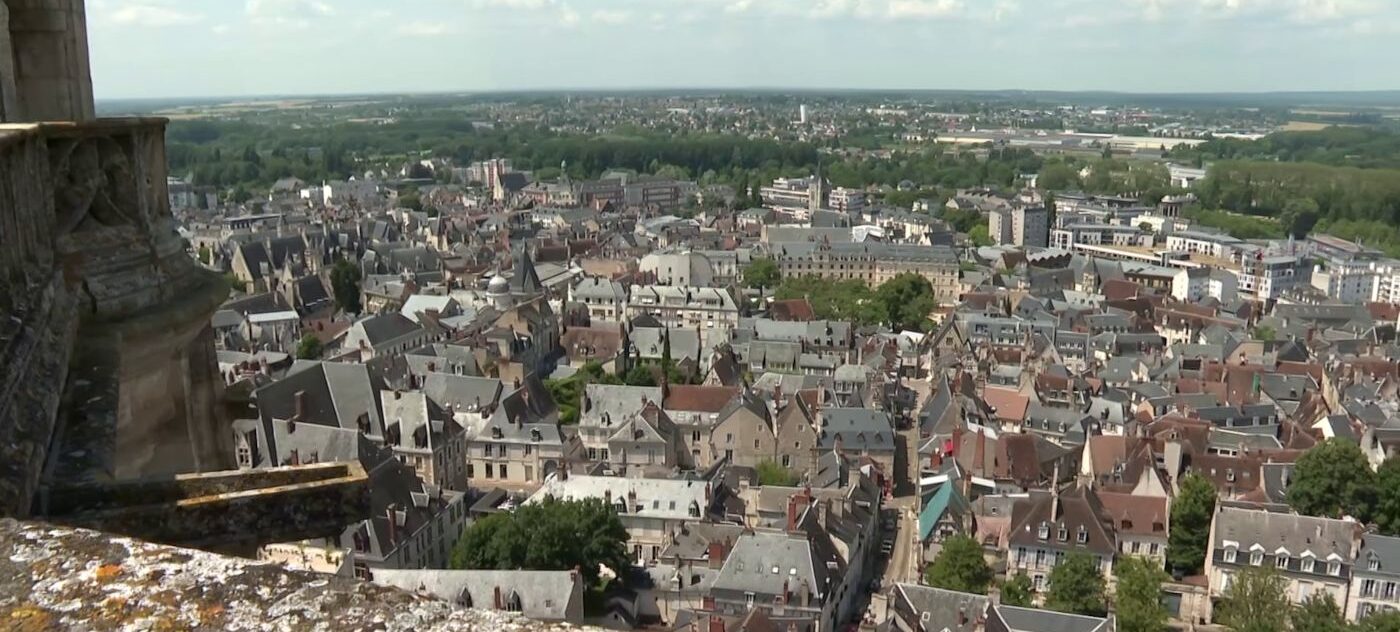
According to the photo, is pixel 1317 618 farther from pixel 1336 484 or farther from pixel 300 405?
pixel 300 405

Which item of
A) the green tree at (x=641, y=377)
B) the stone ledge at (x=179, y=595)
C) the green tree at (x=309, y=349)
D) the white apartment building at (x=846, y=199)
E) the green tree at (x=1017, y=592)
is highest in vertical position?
the stone ledge at (x=179, y=595)

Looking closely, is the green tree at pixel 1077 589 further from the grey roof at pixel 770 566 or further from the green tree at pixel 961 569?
the grey roof at pixel 770 566

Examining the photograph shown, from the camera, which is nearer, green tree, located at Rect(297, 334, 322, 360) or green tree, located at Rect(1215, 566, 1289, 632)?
green tree, located at Rect(1215, 566, 1289, 632)

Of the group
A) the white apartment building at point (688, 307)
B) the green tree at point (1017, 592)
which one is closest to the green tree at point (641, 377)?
the white apartment building at point (688, 307)

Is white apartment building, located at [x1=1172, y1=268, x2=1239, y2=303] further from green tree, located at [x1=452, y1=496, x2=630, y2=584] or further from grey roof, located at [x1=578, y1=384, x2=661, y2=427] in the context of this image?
green tree, located at [x1=452, y1=496, x2=630, y2=584]

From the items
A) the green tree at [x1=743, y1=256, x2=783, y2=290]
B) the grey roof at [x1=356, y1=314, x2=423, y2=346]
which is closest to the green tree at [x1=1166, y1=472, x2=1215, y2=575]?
the grey roof at [x1=356, y1=314, x2=423, y2=346]
